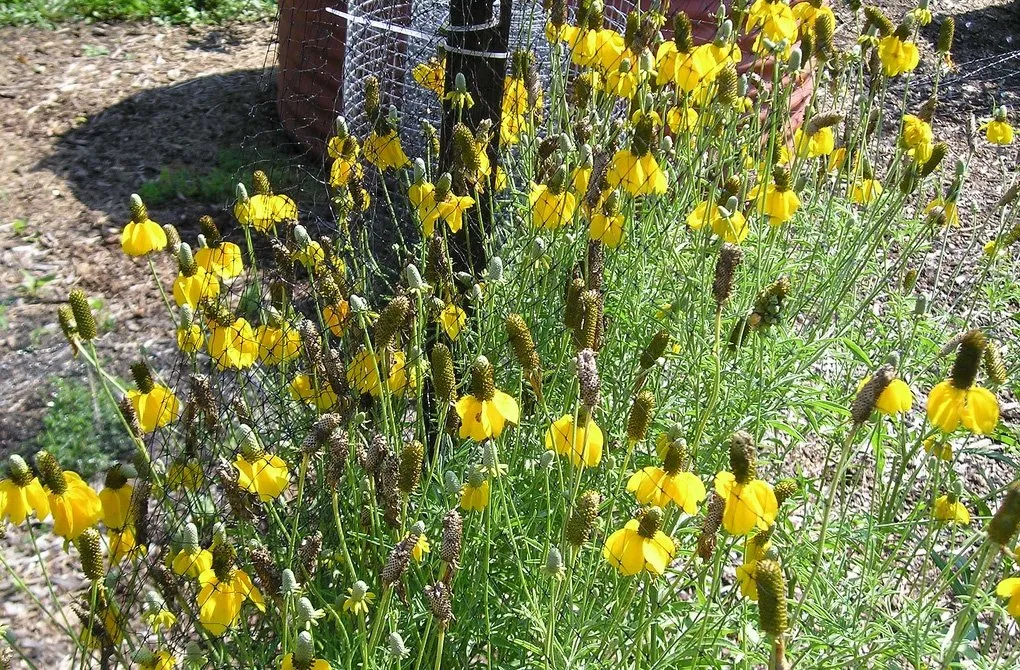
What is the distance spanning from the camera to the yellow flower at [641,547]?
1421mm

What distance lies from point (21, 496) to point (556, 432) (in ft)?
2.71

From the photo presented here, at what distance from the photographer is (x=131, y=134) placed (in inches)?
187

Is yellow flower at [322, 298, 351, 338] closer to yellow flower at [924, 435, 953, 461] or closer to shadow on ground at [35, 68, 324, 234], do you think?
yellow flower at [924, 435, 953, 461]

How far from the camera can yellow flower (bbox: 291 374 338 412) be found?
1808 mm

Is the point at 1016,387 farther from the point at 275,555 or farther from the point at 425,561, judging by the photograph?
the point at 275,555

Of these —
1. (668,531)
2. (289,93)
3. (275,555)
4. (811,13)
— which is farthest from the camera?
(289,93)

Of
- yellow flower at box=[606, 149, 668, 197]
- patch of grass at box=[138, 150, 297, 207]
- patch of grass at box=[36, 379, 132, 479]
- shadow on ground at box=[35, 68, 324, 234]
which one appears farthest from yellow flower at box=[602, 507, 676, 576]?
patch of grass at box=[138, 150, 297, 207]

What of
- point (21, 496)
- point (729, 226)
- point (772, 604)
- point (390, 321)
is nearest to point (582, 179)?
point (729, 226)

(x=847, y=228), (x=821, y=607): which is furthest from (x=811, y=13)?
(x=821, y=607)

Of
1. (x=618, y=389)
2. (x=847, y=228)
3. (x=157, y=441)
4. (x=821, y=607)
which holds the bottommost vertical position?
(x=157, y=441)

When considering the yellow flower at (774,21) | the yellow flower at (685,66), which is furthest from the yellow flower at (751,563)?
the yellow flower at (774,21)

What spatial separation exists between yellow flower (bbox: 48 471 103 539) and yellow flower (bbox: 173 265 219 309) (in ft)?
1.47

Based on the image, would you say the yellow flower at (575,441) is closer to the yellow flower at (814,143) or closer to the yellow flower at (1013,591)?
the yellow flower at (1013,591)

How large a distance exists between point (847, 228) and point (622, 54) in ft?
2.73
